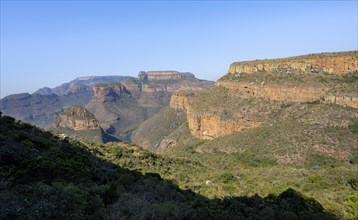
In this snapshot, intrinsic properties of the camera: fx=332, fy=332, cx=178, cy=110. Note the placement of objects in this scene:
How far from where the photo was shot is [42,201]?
37.8 ft

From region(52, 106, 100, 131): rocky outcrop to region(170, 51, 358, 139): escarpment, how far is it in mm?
78305

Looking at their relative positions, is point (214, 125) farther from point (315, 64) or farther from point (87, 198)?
point (87, 198)

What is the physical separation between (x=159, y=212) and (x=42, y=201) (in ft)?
15.8

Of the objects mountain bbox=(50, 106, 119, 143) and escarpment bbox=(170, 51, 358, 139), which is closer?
escarpment bbox=(170, 51, 358, 139)

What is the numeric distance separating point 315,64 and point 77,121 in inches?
5152

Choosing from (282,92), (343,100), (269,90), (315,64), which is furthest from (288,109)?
(343,100)

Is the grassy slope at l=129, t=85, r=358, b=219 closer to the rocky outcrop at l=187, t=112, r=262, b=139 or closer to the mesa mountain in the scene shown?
the mesa mountain

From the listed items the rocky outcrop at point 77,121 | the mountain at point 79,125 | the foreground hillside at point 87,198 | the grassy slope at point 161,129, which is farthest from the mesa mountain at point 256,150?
the rocky outcrop at point 77,121

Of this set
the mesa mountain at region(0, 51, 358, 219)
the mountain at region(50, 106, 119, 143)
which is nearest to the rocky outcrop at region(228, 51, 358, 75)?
the mesa mountain at region(0, 51, 358, 219)

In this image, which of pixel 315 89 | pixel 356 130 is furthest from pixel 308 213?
pixel 315 89

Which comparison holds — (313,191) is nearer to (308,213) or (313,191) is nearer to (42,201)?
(308,213)

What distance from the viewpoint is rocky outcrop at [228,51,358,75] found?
77.1m

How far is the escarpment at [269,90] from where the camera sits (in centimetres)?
7656

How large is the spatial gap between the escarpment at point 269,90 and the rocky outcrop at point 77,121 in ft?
257
